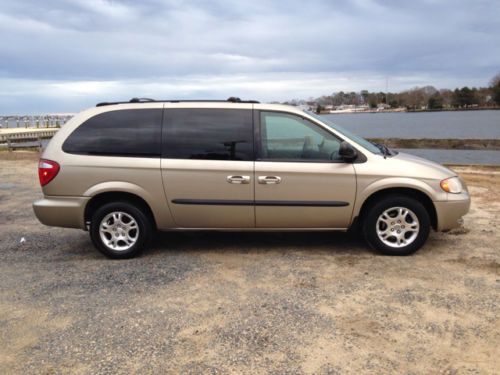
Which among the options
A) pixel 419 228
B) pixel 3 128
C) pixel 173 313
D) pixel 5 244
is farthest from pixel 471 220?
pixel 3 128

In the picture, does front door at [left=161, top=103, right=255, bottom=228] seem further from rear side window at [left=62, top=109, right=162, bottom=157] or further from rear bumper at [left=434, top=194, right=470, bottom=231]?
rear bumper at [left=434, top=194, right=470, bottom=231]

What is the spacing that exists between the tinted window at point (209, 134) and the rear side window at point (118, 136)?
154mm

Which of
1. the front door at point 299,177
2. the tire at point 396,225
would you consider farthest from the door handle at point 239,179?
the tire at point 396,225

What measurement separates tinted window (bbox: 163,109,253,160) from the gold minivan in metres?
0.01

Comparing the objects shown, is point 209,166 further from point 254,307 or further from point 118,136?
point 254,307

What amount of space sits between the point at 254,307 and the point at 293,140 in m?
2.12

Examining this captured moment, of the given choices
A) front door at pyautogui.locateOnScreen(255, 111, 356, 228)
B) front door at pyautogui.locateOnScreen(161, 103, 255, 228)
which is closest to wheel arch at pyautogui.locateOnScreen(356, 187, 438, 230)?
front door at pyautogui.locateOnScreen(255, 111, 356, 228)

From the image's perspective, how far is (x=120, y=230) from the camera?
5.40 meters

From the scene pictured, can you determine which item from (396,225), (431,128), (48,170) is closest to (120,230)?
(48,170)

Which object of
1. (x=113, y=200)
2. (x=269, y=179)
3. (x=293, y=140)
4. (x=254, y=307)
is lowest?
(x=254, y=307)

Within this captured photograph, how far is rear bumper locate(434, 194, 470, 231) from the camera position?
5.23 m

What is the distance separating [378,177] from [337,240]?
1247mm

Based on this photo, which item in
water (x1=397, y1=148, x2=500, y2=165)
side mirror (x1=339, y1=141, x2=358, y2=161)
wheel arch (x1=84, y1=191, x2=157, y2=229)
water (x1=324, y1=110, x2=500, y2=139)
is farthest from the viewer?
water (x1=324, y1=110, x2=500, y2=139)

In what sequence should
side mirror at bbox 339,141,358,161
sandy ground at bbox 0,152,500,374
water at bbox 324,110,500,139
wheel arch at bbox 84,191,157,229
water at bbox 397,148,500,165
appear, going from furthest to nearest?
1. water at bbox 324,110,500,139
2. water at bbox 397,148,500,165
3. wheel arch at bbox 84,191,157,229
4. side mirror at bbox 339,141,358,161
5. sandy ground at bbox 0,152,500,374
